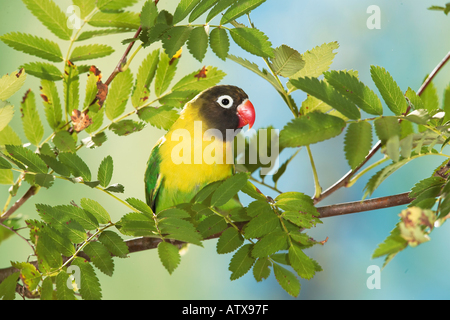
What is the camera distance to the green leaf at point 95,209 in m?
0.56

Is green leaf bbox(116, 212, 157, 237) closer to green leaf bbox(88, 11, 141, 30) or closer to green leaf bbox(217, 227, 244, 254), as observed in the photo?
green leaf bbox(217, 227, 244, 254)

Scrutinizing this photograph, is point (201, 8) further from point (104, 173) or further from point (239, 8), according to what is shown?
point (104, 173)

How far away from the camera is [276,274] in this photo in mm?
616

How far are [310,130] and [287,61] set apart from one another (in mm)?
171

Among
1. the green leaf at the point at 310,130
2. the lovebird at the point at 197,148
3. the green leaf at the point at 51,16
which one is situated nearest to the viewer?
the green leaf at the point at 310,130

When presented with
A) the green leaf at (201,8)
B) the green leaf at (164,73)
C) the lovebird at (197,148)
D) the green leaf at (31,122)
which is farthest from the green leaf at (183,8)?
the green leaf at (31,122)

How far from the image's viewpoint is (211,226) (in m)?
0.58

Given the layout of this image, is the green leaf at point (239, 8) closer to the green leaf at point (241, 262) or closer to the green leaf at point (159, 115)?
the green leaf at point (159, 115)

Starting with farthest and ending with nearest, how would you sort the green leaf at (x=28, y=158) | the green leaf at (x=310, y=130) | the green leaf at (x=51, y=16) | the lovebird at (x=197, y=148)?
1. the lovebird at (x=197, y=148)
2. the green leaf at (x=51, y=16)
3. the green leaf at (x=28, y=158)
4. the green leaf at (x=310, y=130)

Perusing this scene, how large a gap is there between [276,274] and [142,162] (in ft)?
1.69

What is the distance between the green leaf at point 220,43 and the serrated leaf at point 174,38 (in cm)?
4

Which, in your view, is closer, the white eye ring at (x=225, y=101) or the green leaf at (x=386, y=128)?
the green leaf at (x=386, y=128)

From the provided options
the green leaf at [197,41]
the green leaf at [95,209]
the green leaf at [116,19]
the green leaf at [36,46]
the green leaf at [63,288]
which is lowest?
the green leaf at [63,288]

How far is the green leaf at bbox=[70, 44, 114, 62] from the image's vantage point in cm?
65
